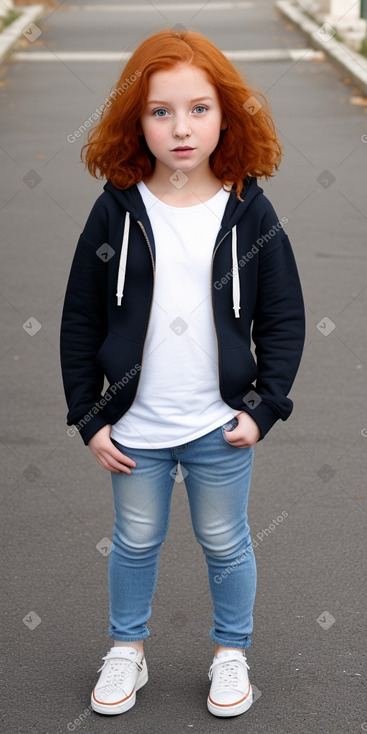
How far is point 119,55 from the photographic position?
679 inches

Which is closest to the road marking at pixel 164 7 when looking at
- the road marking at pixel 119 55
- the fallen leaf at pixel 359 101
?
the road marking at pixel 119 55

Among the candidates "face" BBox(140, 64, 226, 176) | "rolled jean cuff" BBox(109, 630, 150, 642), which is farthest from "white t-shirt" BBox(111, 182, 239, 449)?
"rolled jean cuff" BBox(109, 630, 150, 642)

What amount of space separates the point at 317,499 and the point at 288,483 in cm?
18

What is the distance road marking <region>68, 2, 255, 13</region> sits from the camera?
24.9 meters

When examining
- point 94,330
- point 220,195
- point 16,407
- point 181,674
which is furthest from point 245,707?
point 16,407

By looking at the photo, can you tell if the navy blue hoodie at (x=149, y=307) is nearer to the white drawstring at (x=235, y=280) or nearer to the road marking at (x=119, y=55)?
the white drawstring at (x=235, y=280)

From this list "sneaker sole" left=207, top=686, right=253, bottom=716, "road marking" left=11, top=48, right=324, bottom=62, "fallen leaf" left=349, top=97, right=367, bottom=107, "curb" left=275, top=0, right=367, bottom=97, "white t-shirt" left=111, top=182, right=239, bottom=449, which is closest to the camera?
"white t-shirt" left=111, top=182, right=239, bottom=449

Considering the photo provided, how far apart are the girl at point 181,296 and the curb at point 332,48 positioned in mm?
11461

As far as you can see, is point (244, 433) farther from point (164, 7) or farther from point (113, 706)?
point (164, 7)

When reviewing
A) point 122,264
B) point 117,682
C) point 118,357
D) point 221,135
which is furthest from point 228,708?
point 221,135

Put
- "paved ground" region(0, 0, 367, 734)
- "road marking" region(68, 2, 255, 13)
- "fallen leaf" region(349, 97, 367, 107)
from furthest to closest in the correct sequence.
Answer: "road marking" region(68, 2, 255, 13) < "fallen leaf" region(349, 97, 367, 107) < "paved ground" region(0, 0, 367, 734)

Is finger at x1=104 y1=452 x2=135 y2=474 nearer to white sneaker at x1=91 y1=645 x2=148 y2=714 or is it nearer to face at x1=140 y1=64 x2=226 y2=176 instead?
white sneaker at x1=91 y1=645 x2=148 y2=714

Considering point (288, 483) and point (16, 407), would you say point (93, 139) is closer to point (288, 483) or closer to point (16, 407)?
point (288, 483)

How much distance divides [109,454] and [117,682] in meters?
0.65
